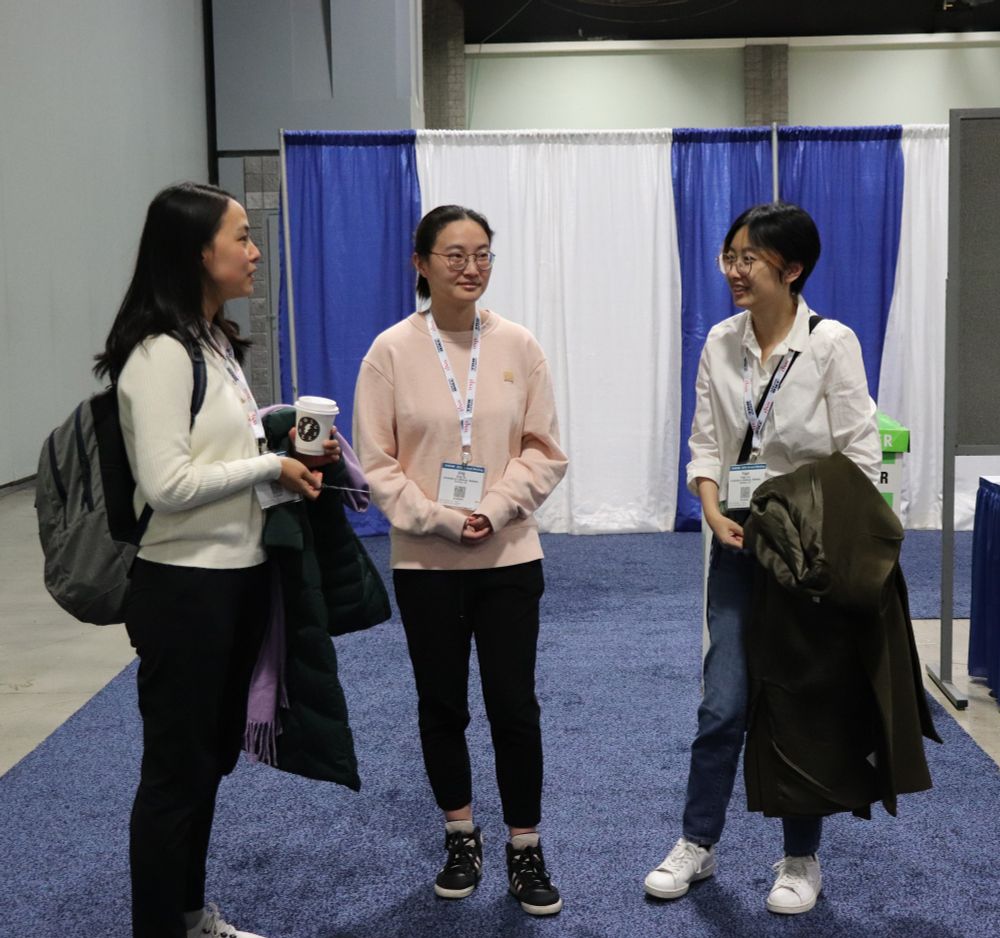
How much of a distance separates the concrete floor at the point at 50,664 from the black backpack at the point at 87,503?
168 centimetres

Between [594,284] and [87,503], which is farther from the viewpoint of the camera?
[594,284]

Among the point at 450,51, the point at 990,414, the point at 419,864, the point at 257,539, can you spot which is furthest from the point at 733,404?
the point at 450,51

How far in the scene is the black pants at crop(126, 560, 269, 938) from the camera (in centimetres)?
174

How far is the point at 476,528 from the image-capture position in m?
2.15

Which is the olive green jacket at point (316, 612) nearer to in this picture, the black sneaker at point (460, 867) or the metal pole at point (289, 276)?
the black sneaker at point (460, 867)

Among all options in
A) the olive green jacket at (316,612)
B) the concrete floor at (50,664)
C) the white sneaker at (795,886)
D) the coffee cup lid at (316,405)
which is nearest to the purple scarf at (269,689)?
the olive green jacket at (316,612)

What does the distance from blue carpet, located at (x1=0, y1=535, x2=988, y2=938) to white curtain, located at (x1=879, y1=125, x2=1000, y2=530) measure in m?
3.51

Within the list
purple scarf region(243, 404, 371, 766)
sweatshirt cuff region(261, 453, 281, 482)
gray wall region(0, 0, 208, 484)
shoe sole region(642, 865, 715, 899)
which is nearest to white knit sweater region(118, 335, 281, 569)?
sweatshirt cuff region(261, 453, 281, 482)

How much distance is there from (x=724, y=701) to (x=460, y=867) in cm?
65

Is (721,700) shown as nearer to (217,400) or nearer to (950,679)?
(217,400)

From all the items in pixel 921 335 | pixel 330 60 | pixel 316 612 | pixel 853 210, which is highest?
pixel 330 60

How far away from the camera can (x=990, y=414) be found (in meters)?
3.55

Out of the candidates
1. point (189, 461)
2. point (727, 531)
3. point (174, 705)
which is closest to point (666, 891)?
point (727, 531)

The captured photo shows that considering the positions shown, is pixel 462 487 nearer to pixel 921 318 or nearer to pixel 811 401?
pixel 811 401
